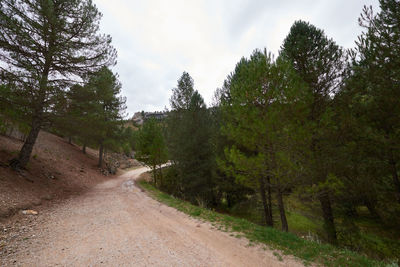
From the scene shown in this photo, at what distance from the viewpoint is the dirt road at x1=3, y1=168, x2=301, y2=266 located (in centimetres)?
357

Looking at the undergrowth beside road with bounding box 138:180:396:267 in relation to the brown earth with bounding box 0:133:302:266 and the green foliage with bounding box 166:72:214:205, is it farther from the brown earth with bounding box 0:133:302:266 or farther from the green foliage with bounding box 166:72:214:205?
the green foliage with bounding box 166:72:214:205

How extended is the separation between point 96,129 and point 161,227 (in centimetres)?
823

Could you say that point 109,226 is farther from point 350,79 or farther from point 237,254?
point 350,79

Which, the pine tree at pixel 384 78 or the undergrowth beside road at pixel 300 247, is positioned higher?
the pine tree at pixel 384 78

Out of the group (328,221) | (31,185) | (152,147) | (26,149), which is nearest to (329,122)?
(328,221)

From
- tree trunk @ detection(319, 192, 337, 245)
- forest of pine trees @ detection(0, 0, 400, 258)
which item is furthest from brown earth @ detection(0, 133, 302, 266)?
tree trunk @ detection(319, 192, 337, 245)

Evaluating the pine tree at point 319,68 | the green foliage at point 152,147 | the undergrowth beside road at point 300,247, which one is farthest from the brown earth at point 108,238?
the green foliage at point 152,147

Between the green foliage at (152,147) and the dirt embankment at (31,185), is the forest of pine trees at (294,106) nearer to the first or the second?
the dirt embankment at (31,185)

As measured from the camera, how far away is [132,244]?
4.27m

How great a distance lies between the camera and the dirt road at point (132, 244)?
3567 millimetres

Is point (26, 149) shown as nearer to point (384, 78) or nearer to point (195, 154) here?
point (195, 154)

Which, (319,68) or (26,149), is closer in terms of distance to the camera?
(319,68)

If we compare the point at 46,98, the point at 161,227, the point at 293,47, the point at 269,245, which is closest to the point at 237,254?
the point at 269,245

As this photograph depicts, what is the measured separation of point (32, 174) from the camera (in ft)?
32.9
